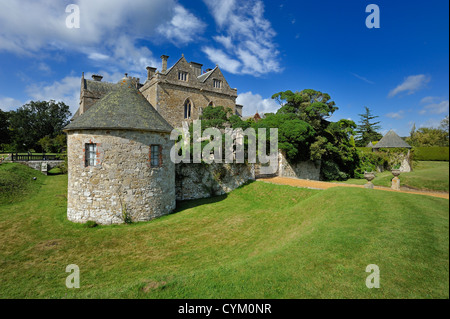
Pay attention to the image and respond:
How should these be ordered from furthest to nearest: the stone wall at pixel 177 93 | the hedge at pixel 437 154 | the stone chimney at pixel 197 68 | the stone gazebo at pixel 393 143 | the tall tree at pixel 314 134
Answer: the stone chimney at pixel 197 68 < the stone wall at pixel 177 93 < the stone gazebo at pixel 393 143 < the tall tree at pixel 314 134 < the hedge at pixel 437 154

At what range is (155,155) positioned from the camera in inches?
512

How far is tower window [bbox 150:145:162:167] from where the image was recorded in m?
12.8

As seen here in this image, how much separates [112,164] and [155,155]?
225cm

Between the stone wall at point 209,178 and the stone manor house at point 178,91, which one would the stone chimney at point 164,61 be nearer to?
the stone manor house at point 178,91

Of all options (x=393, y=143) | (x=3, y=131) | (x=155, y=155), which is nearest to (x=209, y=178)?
(x=155, y=155)

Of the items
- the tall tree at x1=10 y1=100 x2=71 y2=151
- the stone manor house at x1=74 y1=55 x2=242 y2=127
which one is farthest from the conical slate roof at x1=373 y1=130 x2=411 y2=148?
the tall tree at x1=10 y1=100 x2=71 y2=151

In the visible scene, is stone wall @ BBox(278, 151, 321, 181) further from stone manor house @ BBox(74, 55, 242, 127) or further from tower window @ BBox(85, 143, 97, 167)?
tower window @ BBox(85, 143, 97, 167)

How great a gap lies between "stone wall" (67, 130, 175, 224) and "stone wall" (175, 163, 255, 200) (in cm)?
421

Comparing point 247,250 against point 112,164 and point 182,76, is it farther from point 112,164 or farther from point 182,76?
point 182,76

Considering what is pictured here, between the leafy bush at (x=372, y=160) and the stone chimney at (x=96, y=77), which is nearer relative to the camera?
the leafy bush at (x=372, y=160)

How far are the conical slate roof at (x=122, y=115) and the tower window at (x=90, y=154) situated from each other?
0.94m

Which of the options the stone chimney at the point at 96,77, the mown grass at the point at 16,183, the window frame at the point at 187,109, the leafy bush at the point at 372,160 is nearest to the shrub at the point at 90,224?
the mown grass at the point at 16,183

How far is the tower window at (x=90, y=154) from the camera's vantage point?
1184 centimetres

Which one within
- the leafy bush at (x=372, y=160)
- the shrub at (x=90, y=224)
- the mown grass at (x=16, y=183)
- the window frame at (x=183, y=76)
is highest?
the window frame at (x=183, y=76)
